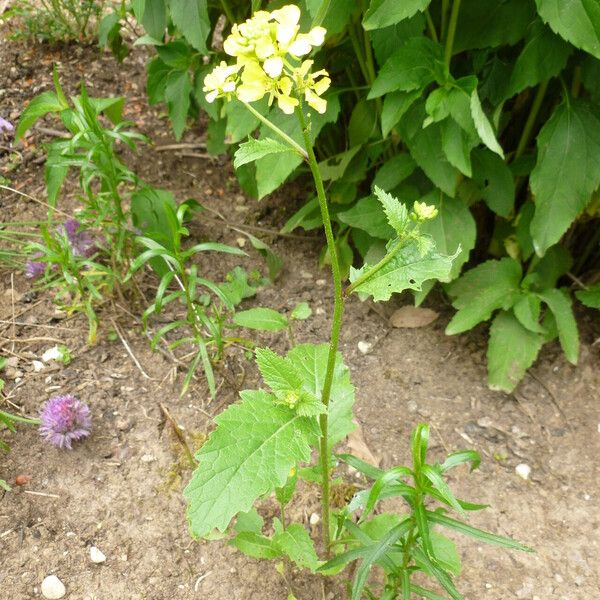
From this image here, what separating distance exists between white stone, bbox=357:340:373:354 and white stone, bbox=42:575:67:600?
1001mm

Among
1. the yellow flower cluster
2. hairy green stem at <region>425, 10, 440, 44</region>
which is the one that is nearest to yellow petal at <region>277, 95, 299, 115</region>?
the yellow flower cluster

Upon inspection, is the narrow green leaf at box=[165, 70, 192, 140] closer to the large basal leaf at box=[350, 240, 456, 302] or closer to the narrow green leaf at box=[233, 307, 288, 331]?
the narrow green leaf at box=[233, 307, 288, 331]

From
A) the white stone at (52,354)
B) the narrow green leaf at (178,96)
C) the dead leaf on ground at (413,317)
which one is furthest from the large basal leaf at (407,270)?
the narrow green leaf at (178,96)

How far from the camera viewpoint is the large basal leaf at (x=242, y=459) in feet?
3.21

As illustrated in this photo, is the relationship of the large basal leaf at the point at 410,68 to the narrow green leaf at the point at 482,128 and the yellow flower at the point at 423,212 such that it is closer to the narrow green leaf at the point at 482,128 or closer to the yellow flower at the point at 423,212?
the narrow green leaf at the point at 482,128

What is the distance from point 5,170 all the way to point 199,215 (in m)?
0.74

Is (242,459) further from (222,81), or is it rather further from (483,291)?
(483,291)

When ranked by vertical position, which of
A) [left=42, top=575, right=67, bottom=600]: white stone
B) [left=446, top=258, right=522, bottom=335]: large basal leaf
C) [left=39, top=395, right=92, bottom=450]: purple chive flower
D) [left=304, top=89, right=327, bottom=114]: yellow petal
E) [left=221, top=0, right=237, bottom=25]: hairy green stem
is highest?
[left=304, top=89, right=327, bottom=114]: yellow petal

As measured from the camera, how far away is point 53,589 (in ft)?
4.65

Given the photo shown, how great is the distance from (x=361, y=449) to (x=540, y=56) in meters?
1.05

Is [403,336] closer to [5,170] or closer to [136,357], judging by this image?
[136,357]

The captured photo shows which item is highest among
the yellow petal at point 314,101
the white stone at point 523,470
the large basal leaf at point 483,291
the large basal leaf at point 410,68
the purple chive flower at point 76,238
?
the yellow petal at point 314,101

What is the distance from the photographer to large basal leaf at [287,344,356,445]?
1272 millimetres

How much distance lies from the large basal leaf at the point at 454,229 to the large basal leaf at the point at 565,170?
190 mm
